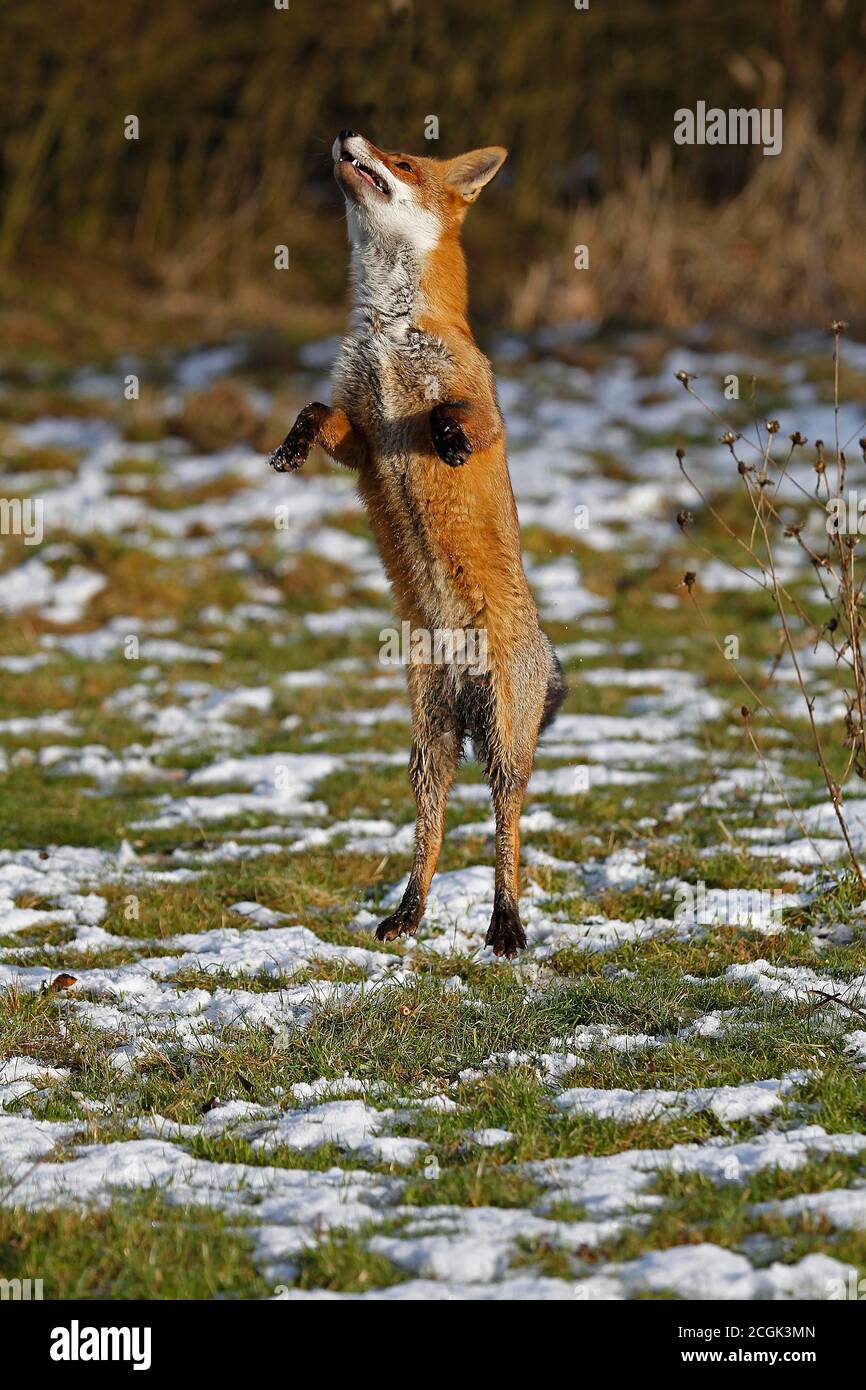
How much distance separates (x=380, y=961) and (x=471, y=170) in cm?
334

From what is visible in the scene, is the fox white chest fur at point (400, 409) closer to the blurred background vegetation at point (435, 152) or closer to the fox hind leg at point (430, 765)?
the fox hind leg at point (430, 765)

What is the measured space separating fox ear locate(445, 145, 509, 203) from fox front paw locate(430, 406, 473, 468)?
134 cm

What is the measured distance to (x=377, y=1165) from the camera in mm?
3607

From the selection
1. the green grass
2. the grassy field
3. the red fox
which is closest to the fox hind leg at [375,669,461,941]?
the red fox

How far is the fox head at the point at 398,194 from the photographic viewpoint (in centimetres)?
557

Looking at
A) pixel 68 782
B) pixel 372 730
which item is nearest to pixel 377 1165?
pixel 68 782

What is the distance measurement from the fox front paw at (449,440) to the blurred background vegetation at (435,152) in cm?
1352

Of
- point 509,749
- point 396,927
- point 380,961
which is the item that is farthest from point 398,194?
point 380,961

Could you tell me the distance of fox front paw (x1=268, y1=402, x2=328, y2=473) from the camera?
529 cm

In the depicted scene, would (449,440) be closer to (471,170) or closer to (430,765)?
(430,765)

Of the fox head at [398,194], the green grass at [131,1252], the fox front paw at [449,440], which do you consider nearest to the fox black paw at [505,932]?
the fox front paw at [449,440]

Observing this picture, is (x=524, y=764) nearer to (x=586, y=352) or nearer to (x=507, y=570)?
(x=507, y=570)

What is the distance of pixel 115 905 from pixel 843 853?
308cm

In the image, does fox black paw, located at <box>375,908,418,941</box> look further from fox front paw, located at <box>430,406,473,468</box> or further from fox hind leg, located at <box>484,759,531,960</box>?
fox front paw, located at <box>430,406,473,468</box>
